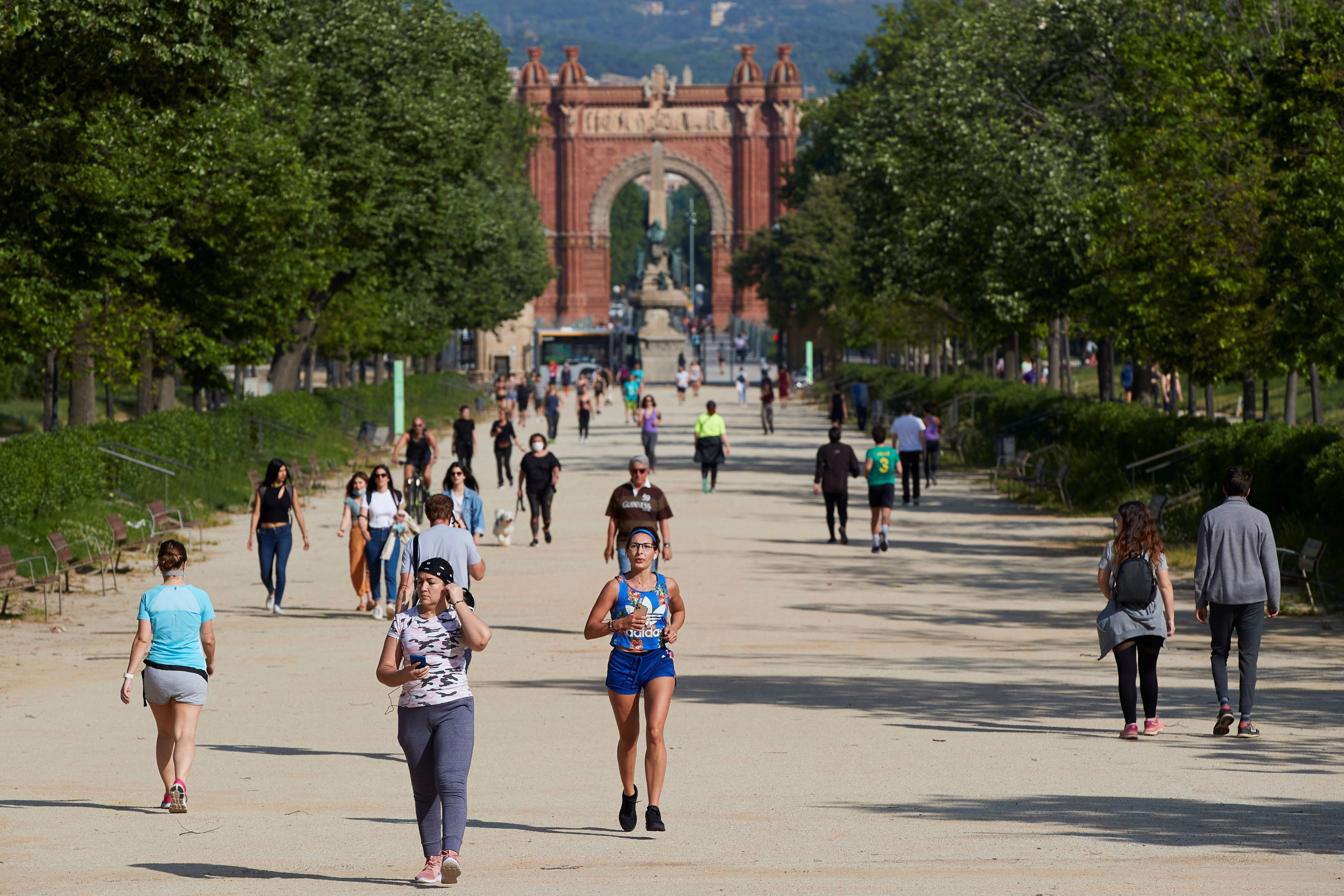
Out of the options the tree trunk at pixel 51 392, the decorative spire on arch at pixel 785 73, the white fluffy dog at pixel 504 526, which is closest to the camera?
the white fluffy dog at pixel 504 526

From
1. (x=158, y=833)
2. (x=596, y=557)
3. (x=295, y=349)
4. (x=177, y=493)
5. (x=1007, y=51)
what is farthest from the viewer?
(x=295, y=349)

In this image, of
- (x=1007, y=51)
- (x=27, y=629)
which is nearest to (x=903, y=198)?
(x=1007, y=51)

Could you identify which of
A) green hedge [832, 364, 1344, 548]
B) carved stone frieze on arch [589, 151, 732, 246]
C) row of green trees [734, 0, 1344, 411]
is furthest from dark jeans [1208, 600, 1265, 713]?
carved stone frieze on arch [589, 151, 732, 246]

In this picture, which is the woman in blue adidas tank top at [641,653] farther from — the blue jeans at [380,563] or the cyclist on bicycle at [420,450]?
the cyclist on bicycle at [420,450]

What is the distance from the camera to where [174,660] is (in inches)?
359

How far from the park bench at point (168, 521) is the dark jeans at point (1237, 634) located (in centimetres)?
1426

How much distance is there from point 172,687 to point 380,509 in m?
7.87

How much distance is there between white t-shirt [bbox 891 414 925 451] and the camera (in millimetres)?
29250

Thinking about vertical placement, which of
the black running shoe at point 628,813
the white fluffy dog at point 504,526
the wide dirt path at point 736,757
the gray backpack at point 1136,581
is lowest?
the wide dirt path at point 736,757

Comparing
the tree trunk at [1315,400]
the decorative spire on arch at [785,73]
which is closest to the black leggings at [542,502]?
the tree trunk at [1315,400]

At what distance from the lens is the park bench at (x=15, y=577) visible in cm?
1656

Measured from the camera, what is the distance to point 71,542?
2016 cm

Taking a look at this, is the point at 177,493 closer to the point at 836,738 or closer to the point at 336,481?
the point at 336,481

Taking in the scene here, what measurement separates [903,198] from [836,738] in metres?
30.9
